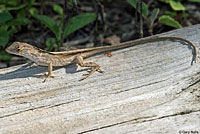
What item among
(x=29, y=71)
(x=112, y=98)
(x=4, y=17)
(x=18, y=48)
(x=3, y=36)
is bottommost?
(x=112, y=98)

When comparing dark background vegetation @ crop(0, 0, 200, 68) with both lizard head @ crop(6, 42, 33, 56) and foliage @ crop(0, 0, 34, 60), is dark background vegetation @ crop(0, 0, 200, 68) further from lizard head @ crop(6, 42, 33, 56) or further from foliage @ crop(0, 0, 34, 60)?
lizard head @ crop(6, 42, 33, 56)

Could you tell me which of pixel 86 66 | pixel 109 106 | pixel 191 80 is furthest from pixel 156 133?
pixel 86 66

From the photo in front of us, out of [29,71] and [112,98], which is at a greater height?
[29,71]

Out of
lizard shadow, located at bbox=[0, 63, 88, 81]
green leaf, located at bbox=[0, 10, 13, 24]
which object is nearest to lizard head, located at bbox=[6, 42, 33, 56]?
lizard shadow, located at bbox=[0, 63, 88, 81]

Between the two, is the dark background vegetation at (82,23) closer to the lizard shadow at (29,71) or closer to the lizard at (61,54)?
the lizard at (61,54)

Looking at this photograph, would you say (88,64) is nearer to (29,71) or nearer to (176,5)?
(29,71)

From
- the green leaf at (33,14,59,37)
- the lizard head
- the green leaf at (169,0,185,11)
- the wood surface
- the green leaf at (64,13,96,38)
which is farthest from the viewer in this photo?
the green leaf at (169,0,185,11)

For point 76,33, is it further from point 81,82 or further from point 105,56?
point 81,82

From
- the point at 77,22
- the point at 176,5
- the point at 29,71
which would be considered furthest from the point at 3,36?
the point at 176,5
